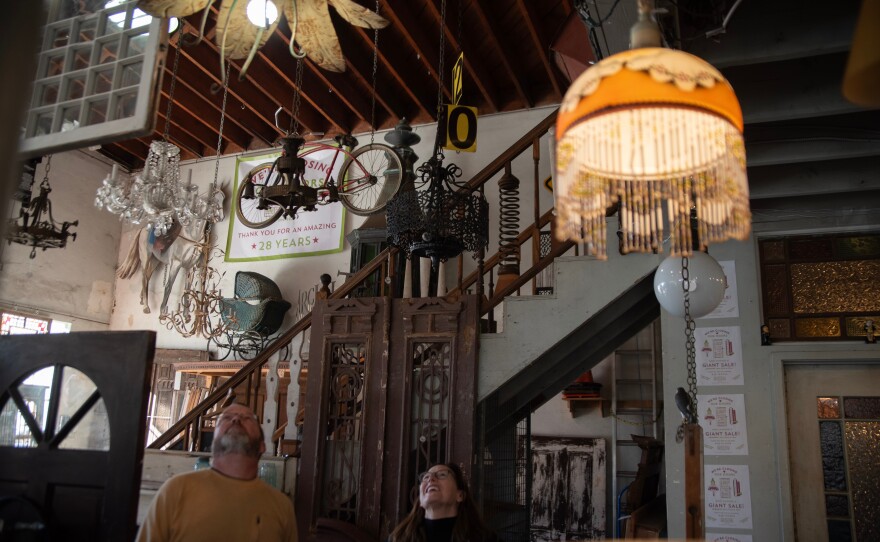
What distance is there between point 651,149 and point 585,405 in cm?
650

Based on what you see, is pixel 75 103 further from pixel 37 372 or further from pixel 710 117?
pixel 710 117

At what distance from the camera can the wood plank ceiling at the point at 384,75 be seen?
846cm

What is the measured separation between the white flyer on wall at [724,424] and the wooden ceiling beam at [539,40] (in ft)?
15.8

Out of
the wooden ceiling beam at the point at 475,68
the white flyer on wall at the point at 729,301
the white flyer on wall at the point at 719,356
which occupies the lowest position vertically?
the white flyer on wall at the point at 719,356

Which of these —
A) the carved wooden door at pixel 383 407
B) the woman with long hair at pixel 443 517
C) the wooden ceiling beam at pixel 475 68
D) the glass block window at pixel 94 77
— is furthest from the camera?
the wooden ceiling beam at pixel 475 68

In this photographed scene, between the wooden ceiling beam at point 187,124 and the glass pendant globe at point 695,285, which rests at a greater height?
the wooden ceiling beam at point 187,124

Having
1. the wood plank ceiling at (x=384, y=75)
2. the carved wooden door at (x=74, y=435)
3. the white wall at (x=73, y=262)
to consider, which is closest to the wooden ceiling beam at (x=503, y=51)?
the wood plank ceiling at (x=384, y=75)

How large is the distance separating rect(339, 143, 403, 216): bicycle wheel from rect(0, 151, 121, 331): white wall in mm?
4711

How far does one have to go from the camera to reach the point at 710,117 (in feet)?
6.81

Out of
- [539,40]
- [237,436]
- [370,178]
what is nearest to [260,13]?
[237,436]

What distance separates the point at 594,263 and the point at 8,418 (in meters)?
3.75

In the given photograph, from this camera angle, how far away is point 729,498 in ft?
16.8

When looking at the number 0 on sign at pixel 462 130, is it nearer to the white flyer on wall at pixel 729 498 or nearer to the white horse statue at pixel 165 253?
the white flyer on wall at pixel 729 498

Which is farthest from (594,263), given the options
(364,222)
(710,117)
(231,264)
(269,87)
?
(231,264)
